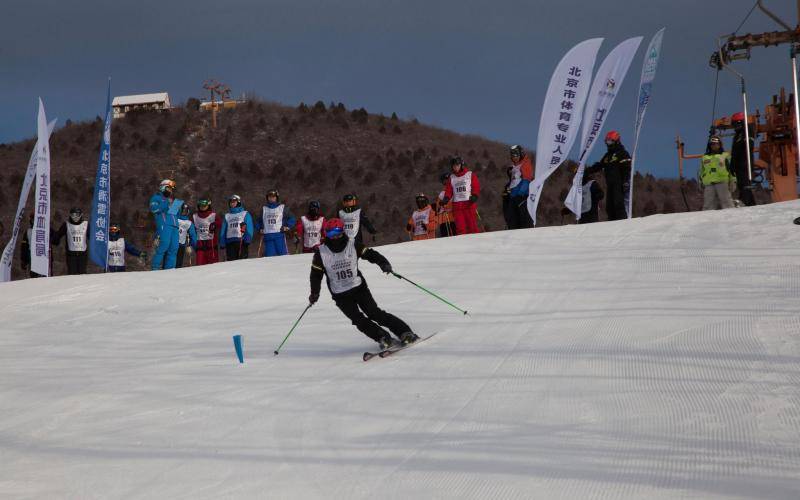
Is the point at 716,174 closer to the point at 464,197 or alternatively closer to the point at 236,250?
the point at 464,197

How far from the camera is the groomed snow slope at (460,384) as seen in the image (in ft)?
17.0

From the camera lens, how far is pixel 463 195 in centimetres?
1656

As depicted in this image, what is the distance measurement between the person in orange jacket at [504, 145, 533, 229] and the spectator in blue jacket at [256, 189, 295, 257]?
405 cm

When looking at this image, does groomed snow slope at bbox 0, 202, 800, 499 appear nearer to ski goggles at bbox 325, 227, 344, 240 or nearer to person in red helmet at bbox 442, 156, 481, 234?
ski goggles at bbox 325, 227, 344, 240

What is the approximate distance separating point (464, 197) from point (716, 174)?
4.36m

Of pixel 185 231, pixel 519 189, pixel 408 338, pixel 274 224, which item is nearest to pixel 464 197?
pixel 519 189

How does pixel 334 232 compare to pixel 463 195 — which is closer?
pixel 334 232

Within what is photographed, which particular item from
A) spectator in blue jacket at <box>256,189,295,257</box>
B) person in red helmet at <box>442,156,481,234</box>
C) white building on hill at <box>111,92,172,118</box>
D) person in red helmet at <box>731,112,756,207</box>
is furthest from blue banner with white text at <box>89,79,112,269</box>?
white building on hill at <box>111,92,172,118</box>

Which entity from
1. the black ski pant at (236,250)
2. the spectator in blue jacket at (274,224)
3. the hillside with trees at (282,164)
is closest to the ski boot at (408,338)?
the spectator in blue jacket at (274,224)

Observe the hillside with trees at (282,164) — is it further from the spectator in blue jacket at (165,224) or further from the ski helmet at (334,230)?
the ski helmet at (334,230)

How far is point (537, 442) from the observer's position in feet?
18.1

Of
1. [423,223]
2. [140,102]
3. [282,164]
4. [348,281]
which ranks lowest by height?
[348,281]

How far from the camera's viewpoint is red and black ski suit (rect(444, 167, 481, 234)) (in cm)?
1644

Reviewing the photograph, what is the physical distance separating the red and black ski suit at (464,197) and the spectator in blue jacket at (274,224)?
3.03 m
